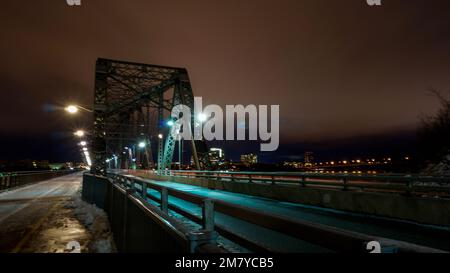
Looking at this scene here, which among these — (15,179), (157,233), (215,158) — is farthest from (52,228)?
(215,158)

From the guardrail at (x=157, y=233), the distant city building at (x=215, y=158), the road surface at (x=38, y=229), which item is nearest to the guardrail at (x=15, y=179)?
the road surface at (x=38, y=229)

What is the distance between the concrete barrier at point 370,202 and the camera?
28.5ft

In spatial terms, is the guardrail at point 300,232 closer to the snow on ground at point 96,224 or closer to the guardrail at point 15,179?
the snow on ground at point 96,224

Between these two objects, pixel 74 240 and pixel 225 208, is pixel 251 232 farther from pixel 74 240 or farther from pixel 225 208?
pixel 74 240

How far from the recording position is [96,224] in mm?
13328

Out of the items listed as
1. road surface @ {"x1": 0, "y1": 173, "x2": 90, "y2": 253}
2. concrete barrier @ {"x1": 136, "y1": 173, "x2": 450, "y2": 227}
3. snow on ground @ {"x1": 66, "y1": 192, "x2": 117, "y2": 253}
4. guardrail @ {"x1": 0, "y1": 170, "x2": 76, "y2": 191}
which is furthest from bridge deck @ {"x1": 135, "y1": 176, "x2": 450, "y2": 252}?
guardrail @ {"x1": 0, "y1": 170, "x2": 76, "y2": 191}

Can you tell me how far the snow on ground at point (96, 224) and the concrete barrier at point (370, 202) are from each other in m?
7.84

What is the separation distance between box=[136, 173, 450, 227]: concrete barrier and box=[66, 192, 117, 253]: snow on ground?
784 cm

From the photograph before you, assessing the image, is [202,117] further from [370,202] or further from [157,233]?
[157,233]
